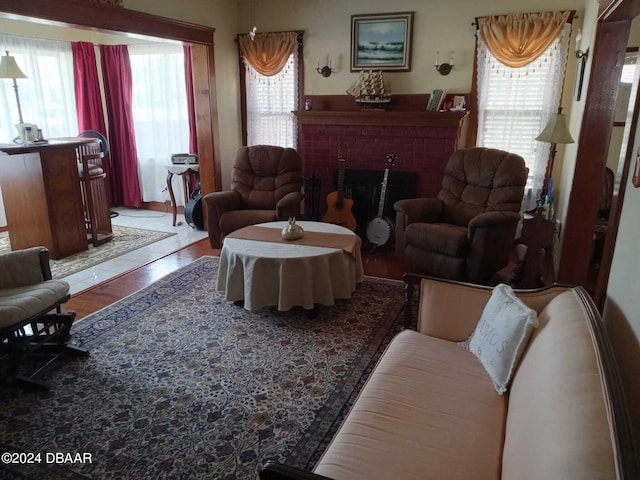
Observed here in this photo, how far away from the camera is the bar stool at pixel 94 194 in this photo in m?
4.59

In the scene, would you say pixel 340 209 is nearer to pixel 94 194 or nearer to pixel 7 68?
pixel 94 194

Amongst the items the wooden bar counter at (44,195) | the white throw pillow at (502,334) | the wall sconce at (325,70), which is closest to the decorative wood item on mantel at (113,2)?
the wooden bar counter at (44,195)

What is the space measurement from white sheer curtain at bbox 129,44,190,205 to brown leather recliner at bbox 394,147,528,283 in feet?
10.8

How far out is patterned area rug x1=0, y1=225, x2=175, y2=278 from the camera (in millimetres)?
4090

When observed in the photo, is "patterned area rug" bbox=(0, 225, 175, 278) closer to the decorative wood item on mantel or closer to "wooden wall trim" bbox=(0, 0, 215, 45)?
"wooden wall trim" bbox=(0, 0, 215, 45)

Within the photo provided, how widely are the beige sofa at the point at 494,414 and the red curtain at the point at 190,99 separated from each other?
4475 mm

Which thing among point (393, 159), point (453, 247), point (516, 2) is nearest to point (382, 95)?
point (393, 159)

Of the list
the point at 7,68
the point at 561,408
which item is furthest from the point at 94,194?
the point at 561,408

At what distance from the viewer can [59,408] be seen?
2.17 meters

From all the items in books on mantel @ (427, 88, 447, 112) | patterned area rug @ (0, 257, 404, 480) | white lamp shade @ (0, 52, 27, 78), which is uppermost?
white lamp shade @ (0, 52, 27, 78)

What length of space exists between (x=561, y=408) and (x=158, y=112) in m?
5.79

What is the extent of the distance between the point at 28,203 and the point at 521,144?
186 inches

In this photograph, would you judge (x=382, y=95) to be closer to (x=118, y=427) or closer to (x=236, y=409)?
(x=236, y=409)

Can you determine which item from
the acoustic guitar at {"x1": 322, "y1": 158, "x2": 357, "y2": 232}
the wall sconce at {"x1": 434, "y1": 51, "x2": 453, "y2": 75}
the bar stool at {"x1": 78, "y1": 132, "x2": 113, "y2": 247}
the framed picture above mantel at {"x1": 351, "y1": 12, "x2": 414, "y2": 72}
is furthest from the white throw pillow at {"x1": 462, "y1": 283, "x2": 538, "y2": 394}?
the bar stool at {"x1": 78, "y1": 132, "x2": 113, "y2": 247}
